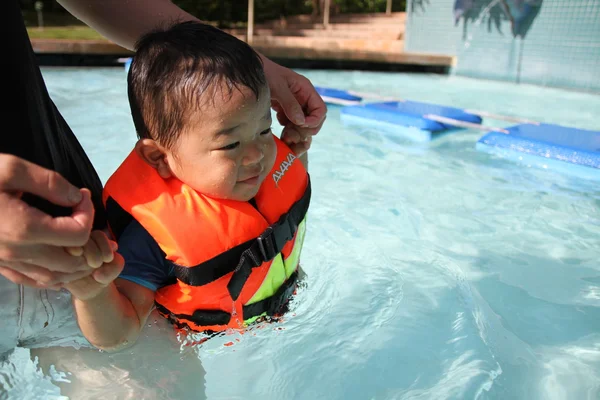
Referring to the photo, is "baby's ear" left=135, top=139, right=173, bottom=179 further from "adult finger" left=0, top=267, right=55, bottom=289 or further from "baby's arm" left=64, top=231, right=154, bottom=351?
"adult finger" left=0, top=267, right=55, bottom=289

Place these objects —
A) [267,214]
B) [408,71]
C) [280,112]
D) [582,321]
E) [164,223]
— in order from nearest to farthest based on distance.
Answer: [164,223] → [267,214] → [280,112] → [582,321] → [408,71]

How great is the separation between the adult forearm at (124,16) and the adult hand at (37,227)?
86 cm

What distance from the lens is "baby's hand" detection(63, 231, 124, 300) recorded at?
100 centimetres

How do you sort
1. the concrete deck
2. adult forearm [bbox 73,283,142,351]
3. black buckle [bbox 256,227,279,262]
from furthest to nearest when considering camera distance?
the concrete deck < black buckle [bbox 256,227,279,262] < adult forearm [bbox 73,283,142,351]

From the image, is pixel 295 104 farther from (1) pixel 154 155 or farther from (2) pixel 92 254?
(2) pixel 92 254

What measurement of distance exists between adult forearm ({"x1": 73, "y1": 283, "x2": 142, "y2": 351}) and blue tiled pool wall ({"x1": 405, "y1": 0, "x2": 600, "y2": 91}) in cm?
992

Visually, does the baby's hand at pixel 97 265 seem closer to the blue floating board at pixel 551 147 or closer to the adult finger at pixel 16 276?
the adult finger at pixel 16 276

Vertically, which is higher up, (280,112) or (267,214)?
(280,112)

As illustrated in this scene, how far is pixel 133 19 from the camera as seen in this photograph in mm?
1637

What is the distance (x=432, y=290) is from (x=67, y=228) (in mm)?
1870

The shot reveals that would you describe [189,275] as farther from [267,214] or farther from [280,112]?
[280,112]

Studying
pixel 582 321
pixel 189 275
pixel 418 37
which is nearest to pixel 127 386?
pixel 189 275

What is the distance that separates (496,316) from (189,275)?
1.41 meters

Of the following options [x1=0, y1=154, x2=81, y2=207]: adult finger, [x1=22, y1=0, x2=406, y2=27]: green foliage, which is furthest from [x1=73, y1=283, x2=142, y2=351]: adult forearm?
[x1=22, y1=0, x2=406, y2=27]: green foliage
